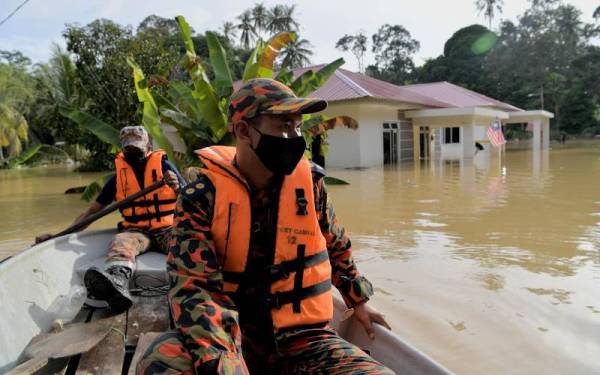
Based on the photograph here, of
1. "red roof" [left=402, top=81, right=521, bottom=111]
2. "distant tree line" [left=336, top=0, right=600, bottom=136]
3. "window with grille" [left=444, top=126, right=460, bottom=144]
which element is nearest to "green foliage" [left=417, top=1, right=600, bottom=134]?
"distant tree line" [left=336, top=0, right=600, bottom=136]

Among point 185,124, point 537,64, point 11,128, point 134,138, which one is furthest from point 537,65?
point 134,138

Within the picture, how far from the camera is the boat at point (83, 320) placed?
2.23 metres

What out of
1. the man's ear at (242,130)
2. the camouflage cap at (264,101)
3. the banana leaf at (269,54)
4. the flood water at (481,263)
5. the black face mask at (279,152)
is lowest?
the flood water at (481,263)

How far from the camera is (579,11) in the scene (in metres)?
45.6

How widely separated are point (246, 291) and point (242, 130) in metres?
0.60

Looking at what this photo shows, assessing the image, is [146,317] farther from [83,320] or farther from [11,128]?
[11,128]

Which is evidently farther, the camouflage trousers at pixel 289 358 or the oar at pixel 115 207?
the oar at pixel 115 207

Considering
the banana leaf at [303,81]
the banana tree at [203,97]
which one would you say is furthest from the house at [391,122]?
the banana tree at [203,97]

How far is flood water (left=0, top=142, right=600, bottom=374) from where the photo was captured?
11.1ft

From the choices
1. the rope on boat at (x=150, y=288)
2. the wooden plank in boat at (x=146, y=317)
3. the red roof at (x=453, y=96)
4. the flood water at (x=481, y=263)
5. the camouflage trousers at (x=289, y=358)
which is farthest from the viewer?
the red roof at (x=453, y=96)

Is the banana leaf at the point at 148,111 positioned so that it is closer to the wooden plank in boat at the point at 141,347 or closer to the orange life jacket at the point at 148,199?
the orange life jacket at the point at 148,199

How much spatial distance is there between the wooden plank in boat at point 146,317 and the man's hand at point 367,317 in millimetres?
1340

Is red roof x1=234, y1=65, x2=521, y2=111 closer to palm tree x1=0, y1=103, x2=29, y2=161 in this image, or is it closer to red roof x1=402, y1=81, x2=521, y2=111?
red roof x1=402, y1=81, x2=521, y2=111

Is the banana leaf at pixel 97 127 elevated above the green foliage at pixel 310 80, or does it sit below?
below
